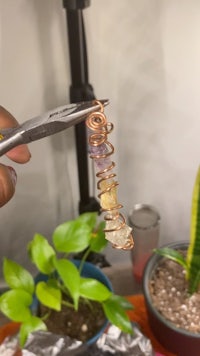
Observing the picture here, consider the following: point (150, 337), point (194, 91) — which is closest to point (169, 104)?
point (194, 91)

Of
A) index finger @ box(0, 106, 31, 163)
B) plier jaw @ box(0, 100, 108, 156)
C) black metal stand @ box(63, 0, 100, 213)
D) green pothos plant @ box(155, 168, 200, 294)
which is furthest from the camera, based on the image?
green pothos plant @ box(155, 168, 200, 294)

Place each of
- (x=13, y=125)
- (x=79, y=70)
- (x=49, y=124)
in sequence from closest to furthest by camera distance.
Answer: (x=49, y=124) < (x=13, y=125) < (x=79, y=70)

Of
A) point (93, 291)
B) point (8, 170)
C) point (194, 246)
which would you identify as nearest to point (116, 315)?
point (93, 291)

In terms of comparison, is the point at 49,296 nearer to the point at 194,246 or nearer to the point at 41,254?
the point at 41,254

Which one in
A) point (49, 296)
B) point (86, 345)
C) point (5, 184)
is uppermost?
point (5, 184)

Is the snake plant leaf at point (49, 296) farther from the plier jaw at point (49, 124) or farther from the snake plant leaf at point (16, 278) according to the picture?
the plier jaw at point (49, 124)

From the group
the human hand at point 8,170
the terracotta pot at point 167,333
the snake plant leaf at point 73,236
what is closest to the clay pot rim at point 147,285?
the terracotta pot at point 167,333

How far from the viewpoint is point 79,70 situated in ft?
2.28

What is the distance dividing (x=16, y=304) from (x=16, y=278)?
5cm

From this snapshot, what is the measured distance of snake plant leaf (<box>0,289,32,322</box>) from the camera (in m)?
0.71

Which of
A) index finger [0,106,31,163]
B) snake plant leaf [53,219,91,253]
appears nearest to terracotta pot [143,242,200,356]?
snake plant leaf [53,219,91,253]

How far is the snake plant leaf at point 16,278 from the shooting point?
2.48 ft

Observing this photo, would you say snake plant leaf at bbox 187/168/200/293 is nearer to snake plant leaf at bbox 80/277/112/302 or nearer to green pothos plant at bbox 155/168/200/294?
green pothos plant at bbox 155/168/200/294

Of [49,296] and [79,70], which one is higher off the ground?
[79,70]
